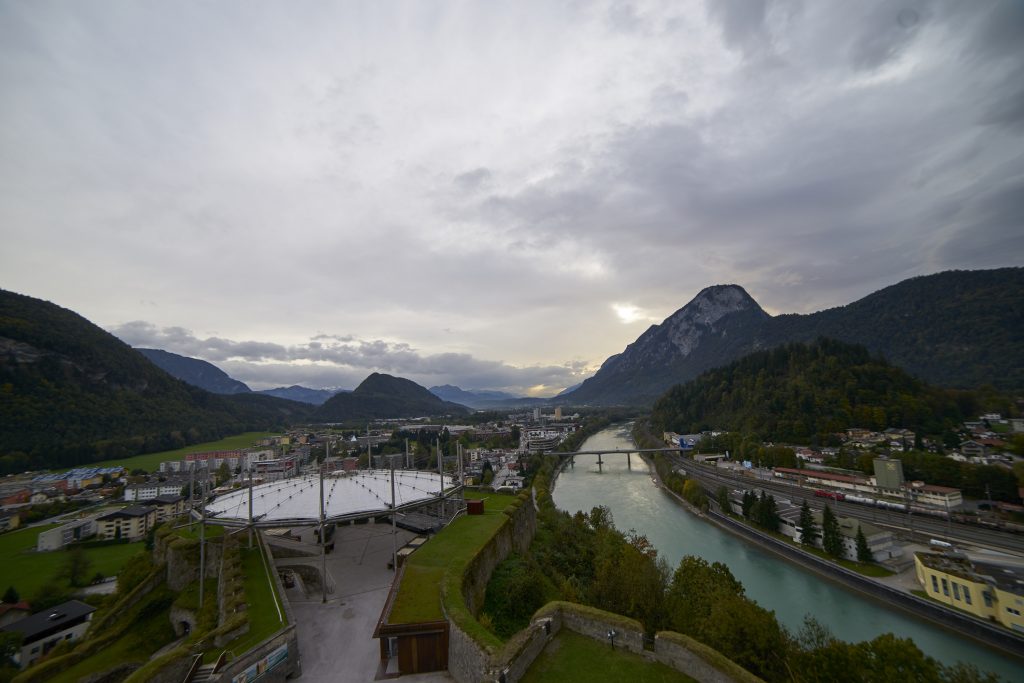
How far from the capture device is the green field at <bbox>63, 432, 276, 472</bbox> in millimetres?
50469

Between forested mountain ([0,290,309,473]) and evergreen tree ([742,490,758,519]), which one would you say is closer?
evergreen tree ([742,490,758,519])

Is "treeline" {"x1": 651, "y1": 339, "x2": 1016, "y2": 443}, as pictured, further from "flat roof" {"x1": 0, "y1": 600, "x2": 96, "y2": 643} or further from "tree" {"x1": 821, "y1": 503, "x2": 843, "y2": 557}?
"flat roof" {"x1": 0, "y1": 600, "x2": 96, "y2": 643}

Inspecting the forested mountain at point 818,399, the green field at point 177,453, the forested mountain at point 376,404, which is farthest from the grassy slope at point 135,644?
the forested mountain at point 376,404

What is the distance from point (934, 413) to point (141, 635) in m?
66.4

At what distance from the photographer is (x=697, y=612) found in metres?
12.2

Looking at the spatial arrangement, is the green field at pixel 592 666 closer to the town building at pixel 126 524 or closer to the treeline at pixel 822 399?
the town building at pixel 126 524

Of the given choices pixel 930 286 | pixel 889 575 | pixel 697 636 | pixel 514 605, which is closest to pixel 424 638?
pixel 514 605

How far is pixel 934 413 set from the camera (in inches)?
1844

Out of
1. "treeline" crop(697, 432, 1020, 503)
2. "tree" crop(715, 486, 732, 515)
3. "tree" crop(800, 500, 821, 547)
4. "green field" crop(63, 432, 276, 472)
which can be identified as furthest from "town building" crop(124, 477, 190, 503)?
"treeline" crop(697, 432, 1020, 503)

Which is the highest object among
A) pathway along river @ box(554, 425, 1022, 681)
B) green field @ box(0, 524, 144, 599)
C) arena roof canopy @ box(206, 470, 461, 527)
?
arena roof canopy @ box(206, 470, 461, 527)

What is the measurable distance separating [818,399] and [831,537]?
39.1 meters

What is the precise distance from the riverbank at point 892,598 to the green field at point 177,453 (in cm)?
6094

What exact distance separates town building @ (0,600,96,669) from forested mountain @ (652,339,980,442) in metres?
60.3

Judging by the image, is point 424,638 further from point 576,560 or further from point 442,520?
point 576,560
